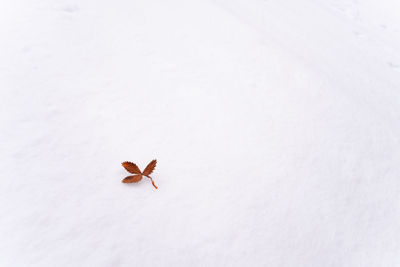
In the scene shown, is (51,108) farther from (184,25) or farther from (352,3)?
(352,3)

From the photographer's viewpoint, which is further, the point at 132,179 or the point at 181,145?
the point at 181,145

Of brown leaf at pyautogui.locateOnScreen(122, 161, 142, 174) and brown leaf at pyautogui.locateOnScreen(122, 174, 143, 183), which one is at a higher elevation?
brown leaf at pyautogui.locateOnScreen(122, 161, 142, 174)

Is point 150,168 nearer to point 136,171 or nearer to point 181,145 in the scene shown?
point 136,171

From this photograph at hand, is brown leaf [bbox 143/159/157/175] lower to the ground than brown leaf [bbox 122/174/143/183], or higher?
higher

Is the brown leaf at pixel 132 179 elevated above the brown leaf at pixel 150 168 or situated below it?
below

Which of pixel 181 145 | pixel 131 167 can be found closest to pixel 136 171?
pixel 131 167
